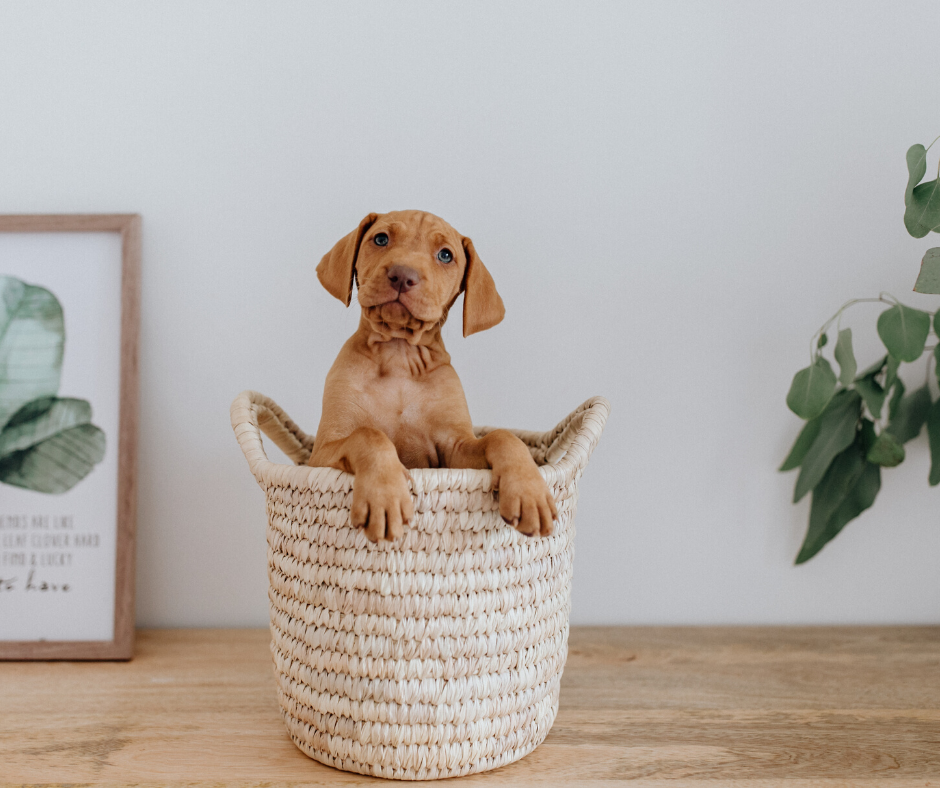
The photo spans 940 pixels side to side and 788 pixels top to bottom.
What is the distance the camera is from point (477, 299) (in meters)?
1.14

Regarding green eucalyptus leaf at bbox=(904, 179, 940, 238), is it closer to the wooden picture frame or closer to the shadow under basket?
the shadow under basket

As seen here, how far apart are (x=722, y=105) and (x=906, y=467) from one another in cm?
87

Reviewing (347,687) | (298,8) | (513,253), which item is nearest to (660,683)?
(347,687)

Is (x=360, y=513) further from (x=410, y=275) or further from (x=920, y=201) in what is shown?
(x=920, y=201)

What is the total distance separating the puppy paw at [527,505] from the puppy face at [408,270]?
1.02ft

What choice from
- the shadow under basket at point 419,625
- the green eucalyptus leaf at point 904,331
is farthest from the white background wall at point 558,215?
the shadow under basket at point 419,625

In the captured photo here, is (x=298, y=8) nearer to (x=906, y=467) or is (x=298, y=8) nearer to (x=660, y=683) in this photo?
(x=660, y=683)

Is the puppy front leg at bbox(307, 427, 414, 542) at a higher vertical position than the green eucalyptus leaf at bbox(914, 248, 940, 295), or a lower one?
lower

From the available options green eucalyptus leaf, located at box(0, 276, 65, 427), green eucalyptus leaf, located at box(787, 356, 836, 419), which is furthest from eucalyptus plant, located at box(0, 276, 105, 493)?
green eucalyptus leaf, located at box(787, 356, 836, 419)

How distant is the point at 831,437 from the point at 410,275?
954 mm

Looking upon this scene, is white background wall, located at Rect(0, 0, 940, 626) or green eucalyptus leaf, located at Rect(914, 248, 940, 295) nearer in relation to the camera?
green eucalyptus leaf, located at Rect(914, 248, 940, 295)

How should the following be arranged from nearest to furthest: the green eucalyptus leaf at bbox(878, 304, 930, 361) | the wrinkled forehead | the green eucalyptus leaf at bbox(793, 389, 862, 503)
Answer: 1. the wrinkled forehead
2. the green eucalyptus leaf at bbox(878, 304, 930, 361)
3. the green eucalyptus leaf at bbox(793, 389, 862, 503)

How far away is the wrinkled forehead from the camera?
1.11m

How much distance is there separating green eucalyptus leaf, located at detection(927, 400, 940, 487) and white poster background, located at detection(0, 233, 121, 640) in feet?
5.21
